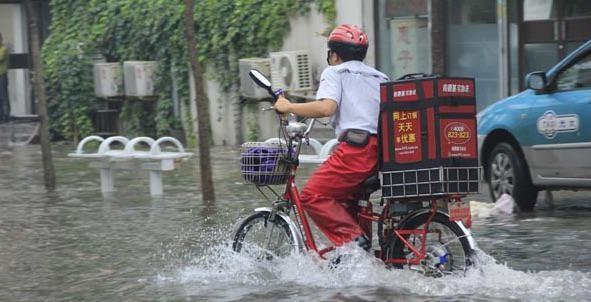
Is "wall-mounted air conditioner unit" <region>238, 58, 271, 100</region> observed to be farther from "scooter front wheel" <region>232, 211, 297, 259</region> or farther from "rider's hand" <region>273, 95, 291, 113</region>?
"rider's hand" <region>273, 95, 291, 113</region>

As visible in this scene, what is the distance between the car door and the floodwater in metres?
0.46

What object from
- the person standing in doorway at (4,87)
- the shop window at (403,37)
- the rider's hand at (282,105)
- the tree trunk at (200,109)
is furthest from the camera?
the person standing in doorway at (4,87)

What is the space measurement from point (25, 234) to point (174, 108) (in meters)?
11.5

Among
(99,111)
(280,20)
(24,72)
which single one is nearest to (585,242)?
(280,20)

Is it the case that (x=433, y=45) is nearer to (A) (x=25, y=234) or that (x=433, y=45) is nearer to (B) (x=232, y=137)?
(A) (x=25, y=234)

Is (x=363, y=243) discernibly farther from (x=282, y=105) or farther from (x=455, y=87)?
(x=455, y=87)

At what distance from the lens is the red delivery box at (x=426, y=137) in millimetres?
7172

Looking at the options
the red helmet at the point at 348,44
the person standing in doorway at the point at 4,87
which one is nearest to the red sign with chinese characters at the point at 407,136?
the red helmet at the point at 348,44

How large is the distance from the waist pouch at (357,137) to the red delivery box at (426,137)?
0.16 metres

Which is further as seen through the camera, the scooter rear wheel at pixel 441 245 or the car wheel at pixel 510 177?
the car wheel at pixel 510 177

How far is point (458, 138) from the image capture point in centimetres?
725

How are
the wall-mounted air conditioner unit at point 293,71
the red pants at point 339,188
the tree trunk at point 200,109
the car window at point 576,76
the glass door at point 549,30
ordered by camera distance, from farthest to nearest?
the wall-mounted air conditioner unit at point 293,71, the glass door at point 549,30, the tree trunk at point 200,109, the car window at point 576,76, the red pants at point 339,188

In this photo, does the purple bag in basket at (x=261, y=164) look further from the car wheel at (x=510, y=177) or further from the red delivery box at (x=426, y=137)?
the car wheel at (x=510, y=177)

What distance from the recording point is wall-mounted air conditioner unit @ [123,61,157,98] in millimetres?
22312
